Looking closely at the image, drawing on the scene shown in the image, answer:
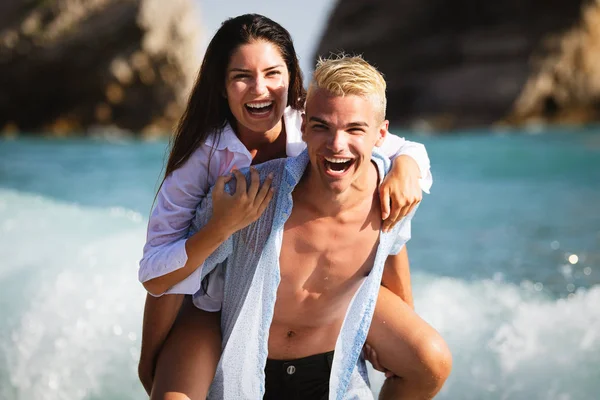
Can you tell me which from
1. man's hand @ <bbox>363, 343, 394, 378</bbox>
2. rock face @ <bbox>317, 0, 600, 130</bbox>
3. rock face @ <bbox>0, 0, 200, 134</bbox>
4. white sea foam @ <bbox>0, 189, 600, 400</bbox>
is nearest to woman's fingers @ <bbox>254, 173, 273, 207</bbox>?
man's hand @ <bbox>363, 343, 394, 378</bbox>

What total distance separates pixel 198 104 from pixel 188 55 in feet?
74.7

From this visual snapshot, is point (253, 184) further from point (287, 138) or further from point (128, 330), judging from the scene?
point (128, 330)

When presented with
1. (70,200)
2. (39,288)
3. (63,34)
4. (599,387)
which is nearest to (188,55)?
(63,34)

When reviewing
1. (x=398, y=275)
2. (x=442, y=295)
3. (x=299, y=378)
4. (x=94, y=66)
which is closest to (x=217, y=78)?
(x=398, y=275)

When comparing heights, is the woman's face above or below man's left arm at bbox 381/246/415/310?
above

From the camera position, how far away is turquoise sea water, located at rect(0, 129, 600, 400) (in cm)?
402

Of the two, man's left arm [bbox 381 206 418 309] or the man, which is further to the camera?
man's left arm [bbox 381 206 418 309]

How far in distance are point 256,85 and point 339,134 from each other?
388 mm

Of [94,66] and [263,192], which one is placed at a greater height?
[94,66]

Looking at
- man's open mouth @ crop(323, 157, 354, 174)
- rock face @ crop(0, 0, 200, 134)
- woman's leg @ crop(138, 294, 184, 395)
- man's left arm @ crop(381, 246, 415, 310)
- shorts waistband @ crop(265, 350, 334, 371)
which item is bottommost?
shorts waistband @ crop(265, 350, 334, 371)

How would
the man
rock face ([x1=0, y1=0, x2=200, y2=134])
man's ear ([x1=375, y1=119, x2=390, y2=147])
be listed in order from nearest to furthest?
1. the man
2. man's ear ([x1=375, y1=119, x2=390, y2=147])
3. rock face ([x1=0, y1=0, x2=200, y2=134])

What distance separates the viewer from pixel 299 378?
10.2 ft

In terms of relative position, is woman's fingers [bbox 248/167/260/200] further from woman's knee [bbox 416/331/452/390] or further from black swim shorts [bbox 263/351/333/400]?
woman's knee [bbox 416/331/452/390]

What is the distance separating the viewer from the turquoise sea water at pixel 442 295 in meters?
4.02
